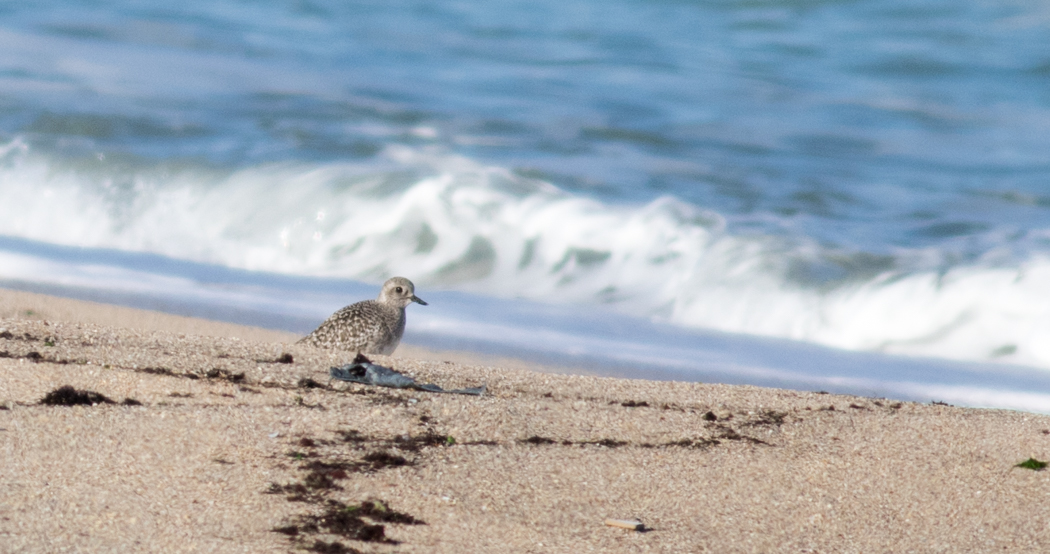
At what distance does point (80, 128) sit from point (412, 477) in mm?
9678

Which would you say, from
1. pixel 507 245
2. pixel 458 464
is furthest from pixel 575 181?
pixel 458 464

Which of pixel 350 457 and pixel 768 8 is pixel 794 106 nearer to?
pixel 768 8

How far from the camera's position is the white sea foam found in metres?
7.96

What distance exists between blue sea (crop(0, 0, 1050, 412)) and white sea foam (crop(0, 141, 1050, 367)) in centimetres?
3

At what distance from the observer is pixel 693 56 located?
17250 mm

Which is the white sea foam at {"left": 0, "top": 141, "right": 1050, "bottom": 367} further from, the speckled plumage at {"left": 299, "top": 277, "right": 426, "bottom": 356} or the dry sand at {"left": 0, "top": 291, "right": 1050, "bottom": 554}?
the dry sand at {"left": 0, "top": 291, "right": 1050, "bottom": 554}

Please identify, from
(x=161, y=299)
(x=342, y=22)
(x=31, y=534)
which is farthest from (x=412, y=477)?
(x=342, y=22)

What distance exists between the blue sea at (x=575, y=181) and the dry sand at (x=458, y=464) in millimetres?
2180

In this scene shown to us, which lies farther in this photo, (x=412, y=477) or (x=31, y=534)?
(x=412, y=477)

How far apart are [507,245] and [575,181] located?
1840mm

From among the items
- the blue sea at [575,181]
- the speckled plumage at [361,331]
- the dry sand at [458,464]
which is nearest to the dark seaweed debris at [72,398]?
the dry sand at [458,464]

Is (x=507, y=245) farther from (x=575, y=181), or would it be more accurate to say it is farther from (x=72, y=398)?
(x=72, y=398)

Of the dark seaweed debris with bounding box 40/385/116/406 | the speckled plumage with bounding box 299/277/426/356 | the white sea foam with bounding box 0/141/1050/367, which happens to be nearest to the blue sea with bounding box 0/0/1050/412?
the white sea foam with bounding box 0/141/1050/367

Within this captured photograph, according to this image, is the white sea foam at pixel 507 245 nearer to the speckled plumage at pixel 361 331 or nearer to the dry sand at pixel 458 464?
the speckled plumage at pixel 361 331
